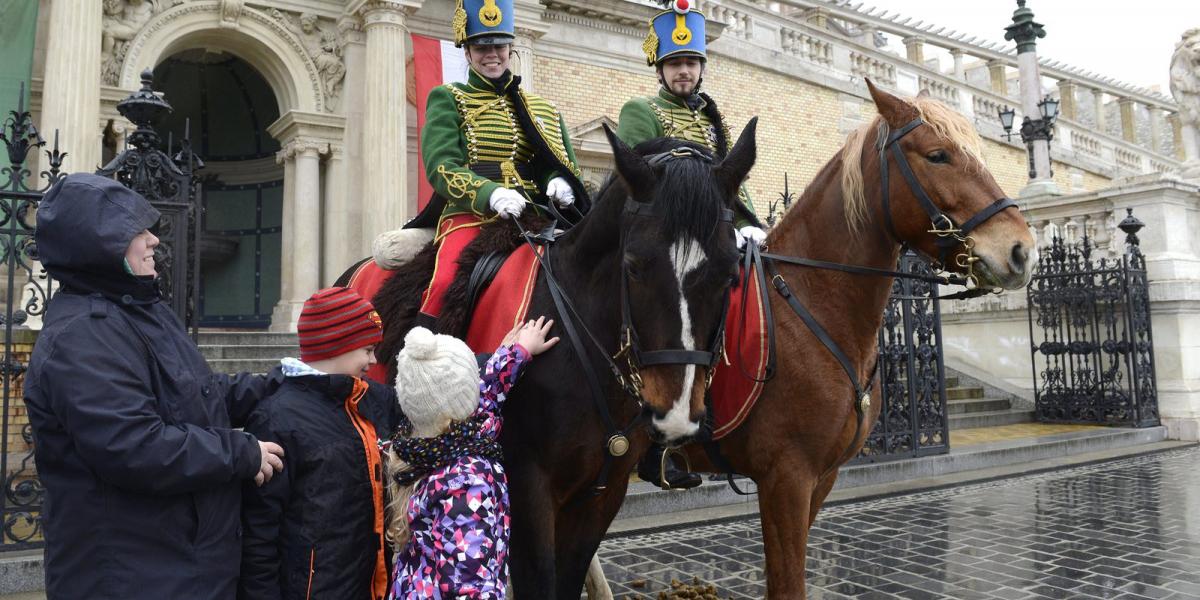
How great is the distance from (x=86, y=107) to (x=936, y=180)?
1170 cm

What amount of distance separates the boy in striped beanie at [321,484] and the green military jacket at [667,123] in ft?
7.19

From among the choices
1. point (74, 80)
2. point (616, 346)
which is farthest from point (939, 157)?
point (74, 80)

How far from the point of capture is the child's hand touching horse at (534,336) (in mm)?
2807

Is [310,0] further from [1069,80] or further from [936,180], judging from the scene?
[1069,80]

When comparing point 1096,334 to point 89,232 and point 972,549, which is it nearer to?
point 972,549

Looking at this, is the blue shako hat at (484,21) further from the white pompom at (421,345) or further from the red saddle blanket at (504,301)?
the white pompom at (421,345)

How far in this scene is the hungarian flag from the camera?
1390 cm

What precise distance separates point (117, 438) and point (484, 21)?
2442 millimetres

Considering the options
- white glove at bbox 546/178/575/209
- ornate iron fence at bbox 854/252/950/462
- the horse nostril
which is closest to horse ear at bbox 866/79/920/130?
the horse nostril

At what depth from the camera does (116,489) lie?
6.75 ft

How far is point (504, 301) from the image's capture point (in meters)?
3.19

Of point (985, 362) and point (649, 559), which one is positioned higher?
point (985, 362)

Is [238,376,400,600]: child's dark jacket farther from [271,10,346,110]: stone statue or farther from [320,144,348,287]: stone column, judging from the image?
[271,10,346,110]: stone statue

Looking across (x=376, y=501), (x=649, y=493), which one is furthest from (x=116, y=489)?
(x=649, y=493)
